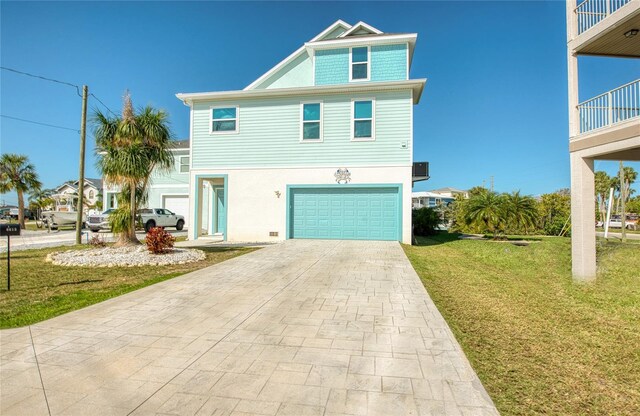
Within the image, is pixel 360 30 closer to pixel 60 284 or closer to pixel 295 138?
pixel 295 138

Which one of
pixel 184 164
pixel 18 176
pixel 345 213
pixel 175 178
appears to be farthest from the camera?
pixel 18 176

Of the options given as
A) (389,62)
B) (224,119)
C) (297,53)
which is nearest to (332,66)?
(297,53)

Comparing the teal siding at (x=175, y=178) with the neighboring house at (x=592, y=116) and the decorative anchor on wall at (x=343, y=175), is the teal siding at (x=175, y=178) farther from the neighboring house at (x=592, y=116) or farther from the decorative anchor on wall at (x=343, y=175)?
the neighboring house at (x=592, y=116)

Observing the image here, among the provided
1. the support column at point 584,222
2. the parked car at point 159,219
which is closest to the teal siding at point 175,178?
the parked car at point 159,219

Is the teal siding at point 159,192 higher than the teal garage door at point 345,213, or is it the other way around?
the teal siding at point 159,192

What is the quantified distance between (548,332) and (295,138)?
11.2 metres

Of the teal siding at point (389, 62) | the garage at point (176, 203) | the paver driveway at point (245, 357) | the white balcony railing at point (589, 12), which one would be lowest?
the paver driveway at point (245, 357)

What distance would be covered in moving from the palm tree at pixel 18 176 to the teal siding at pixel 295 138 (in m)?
19.7

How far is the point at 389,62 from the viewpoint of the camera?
43.7 feet

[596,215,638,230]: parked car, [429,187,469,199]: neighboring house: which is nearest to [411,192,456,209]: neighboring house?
[429,187,469,199]: neighboring house

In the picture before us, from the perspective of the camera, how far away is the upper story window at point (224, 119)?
13.8m

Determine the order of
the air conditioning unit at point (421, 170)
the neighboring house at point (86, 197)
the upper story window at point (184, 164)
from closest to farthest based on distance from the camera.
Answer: the air conditioning unit at point (421, 170) → the upper story window at point (184, 164) → the neighboring house at point (86, 197)

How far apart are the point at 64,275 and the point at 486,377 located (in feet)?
27.7

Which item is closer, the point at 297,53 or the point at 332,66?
the point at 332,66
